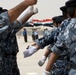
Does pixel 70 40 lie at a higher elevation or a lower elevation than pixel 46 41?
higher

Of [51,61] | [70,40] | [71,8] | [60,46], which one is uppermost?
[71,8]

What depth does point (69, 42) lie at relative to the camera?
3.48 metres

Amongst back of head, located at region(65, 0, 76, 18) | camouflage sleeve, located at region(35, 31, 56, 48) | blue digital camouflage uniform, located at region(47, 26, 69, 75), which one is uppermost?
back of head, located at region(65, 0, 76, 18)

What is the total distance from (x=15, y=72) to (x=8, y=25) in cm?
115

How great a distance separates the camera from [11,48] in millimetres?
4543

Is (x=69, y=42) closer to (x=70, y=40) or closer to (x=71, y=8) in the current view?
(x=70, y=40)

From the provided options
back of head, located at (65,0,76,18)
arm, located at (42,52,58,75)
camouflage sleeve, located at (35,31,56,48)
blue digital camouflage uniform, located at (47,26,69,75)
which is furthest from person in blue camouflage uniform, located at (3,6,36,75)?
back of head, located at (65,0,76,18)

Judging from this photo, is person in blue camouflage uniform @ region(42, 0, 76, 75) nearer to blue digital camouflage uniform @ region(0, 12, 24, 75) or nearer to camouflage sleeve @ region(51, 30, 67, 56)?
camouflage sleeve @ region(51, 30, 67, 56)

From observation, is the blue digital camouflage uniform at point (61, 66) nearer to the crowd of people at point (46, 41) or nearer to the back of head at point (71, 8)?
the crowd of people at point (46, 41)

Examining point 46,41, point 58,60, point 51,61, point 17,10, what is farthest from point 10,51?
point 17,10

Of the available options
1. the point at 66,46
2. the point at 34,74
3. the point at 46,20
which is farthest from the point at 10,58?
the point at 46,20

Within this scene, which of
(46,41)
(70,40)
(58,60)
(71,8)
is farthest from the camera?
(46,41)

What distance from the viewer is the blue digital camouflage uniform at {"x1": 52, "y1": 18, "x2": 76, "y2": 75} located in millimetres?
3447

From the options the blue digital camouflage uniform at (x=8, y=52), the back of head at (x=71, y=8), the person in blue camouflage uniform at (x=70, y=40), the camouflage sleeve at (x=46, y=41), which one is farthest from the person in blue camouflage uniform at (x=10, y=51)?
the back of head at (x=71, y=8)
